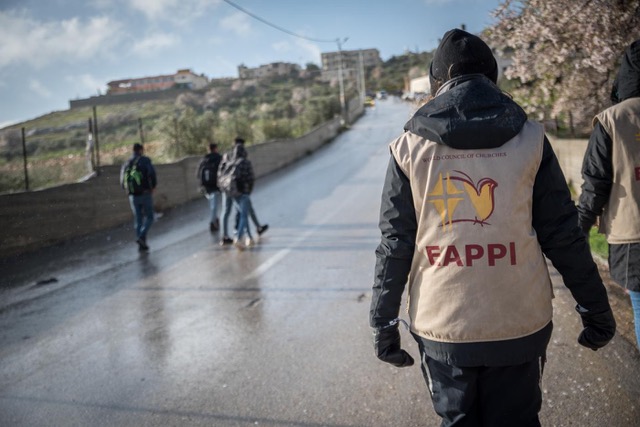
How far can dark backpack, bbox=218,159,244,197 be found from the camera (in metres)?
9.29

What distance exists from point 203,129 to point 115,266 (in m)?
11.8

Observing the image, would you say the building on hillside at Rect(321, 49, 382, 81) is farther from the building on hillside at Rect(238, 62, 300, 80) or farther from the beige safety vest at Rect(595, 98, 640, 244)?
the beige safety vest at Rect(595, 98, 640, 244)

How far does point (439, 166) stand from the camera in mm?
1988

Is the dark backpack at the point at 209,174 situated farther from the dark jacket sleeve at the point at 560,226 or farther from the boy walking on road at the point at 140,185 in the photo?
the dark jacket sleeve at the point at 560,226

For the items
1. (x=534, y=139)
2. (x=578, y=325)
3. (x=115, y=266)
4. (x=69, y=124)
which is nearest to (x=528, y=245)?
(x=534, y=139)

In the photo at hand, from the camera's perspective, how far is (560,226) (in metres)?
2.01

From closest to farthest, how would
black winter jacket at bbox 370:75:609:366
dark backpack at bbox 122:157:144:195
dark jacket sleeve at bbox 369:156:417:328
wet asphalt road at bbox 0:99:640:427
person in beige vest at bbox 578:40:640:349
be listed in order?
black winter jacket at bbox 370:75:609:366, dark jacket sleeve at bbox 369:156:417:328, person in beige vest at bbox 578:40:640:349, wet asphalt road at bbox 0:99:640:427, dark backpack at bbox 122:157:144:195

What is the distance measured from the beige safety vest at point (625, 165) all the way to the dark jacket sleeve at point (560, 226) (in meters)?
1.06

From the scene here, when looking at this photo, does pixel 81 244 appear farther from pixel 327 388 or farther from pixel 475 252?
pixel 475 252

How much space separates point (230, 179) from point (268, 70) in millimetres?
55844

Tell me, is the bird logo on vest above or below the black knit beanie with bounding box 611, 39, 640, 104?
below

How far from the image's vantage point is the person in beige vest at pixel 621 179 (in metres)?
2.87

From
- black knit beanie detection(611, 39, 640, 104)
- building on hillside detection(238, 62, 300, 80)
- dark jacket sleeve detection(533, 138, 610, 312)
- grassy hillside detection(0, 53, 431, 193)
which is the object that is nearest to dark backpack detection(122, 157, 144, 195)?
grassy hillside detection(0, 53, 431, 193)

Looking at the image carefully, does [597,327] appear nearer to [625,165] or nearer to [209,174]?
[625,165]
